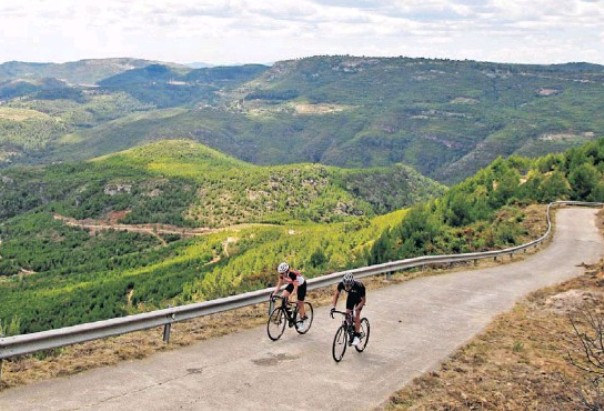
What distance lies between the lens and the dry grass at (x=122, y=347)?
11.3 m

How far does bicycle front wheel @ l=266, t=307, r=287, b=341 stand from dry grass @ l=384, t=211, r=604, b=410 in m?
3.90

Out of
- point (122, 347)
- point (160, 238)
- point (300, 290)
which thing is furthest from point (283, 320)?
point (160, 238)

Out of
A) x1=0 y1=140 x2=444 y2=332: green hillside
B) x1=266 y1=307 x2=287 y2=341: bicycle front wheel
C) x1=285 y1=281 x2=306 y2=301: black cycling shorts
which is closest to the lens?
x1=266 y1=307 x2=287 y2=341: bicycle front wheel

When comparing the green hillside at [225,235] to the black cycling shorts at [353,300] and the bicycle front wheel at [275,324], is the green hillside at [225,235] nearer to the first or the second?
the bicycle front wheel at [275,324]

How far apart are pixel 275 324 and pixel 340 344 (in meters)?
1.98

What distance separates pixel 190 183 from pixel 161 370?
19115cm

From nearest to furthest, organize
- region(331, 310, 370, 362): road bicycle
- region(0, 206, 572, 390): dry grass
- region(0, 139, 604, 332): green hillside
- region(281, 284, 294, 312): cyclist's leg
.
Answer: region(0, 206, 572, 390): dry grass
region(331, 310, 370, 362): road bicycle
region(281, 284, 294, 312): cyclist's leg
region(0, 139, 604, 332): green hillside

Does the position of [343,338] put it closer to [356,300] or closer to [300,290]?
[356,300]

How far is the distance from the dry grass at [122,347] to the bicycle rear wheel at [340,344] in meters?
3.23

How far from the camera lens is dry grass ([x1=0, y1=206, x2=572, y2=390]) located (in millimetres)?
11322

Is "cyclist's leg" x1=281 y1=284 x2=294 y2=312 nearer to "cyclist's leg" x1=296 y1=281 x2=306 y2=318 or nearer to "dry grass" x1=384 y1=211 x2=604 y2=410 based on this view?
"cyclist's leg" x1=296 y1=281 x2=306 y2=318

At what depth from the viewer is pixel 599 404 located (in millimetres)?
9289

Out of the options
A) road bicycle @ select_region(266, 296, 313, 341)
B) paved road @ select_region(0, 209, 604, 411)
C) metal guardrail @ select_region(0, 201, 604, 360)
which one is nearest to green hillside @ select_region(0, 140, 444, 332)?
paved road @ select_region(0, 209, 604, 411)

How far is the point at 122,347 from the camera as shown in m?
13.3
